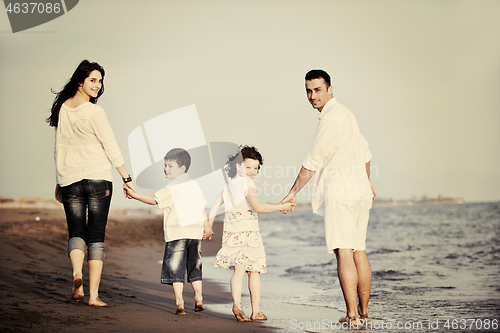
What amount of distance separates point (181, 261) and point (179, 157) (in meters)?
0.90

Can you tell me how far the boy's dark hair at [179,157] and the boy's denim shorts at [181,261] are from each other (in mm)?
672

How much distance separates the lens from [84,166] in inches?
153

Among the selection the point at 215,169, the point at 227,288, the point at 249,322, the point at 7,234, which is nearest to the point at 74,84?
the point at 215,169

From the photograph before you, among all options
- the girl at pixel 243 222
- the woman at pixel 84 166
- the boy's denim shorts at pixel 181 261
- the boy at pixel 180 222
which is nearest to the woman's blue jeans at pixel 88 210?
the woman at pixel 84 166

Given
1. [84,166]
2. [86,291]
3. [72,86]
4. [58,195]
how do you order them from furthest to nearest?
[86,291]
[58,195]
[72,86]
[84,166]

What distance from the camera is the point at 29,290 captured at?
14.3 ft

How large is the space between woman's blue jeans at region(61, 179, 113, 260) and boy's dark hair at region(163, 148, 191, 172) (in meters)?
0.55

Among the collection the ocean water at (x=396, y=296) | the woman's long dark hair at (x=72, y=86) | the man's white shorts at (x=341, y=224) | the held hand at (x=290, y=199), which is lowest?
the ocean water at (x=396, y=296)

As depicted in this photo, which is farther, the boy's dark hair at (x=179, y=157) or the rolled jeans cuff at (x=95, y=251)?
the boy's dark hair at (x=179, y=157)

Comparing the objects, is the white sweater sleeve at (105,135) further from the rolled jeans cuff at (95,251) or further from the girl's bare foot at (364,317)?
the girl's bare foot at (364,317)

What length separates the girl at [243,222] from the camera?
3.95 meters

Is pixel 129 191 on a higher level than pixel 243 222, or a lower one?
higher

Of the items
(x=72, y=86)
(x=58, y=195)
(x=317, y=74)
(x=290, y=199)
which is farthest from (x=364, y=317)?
(x=72, y=86)

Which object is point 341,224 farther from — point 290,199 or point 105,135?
point 105,135
